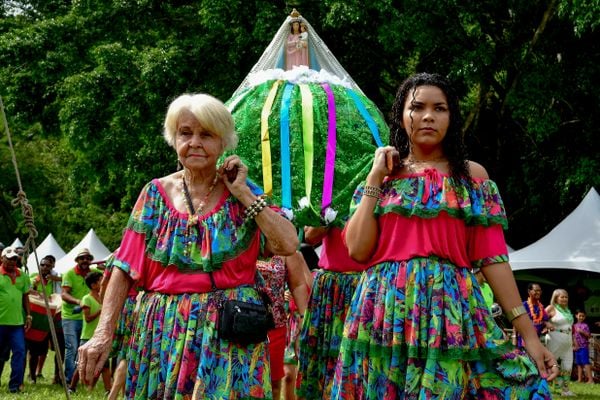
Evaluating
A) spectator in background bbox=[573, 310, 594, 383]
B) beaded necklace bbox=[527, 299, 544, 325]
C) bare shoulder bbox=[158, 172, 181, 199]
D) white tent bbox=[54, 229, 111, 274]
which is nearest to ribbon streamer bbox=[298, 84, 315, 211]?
bare shoulder bbox=[158, 172, 181, 199]

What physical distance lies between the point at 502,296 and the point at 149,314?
5.00ft

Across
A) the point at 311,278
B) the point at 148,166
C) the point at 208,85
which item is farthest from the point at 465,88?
the point at 311,278

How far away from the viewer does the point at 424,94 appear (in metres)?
4.49

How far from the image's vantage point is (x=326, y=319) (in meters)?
7.11

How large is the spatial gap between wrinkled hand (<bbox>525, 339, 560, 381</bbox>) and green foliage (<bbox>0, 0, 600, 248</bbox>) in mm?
13371

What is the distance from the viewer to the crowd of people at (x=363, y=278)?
13.6 ft

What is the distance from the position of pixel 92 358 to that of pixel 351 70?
16398mm

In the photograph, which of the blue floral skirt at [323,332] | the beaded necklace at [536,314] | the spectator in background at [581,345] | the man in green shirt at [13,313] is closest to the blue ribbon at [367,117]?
the blue floral skirt at [323,332]

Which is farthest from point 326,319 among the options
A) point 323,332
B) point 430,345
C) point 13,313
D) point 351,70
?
point 351,70

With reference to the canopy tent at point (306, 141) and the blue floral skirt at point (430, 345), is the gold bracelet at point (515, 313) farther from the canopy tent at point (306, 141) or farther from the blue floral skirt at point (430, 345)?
the canopy tent at point (306, 141)

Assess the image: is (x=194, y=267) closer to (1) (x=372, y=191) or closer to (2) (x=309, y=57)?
(1) (x=372, y=191)

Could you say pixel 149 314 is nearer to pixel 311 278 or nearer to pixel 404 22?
pixel 311 278

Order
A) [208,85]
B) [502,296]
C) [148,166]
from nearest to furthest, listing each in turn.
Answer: [502,296], [208,85], [148,166]

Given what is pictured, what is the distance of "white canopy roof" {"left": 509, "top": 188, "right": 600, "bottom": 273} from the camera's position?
18031 mm
